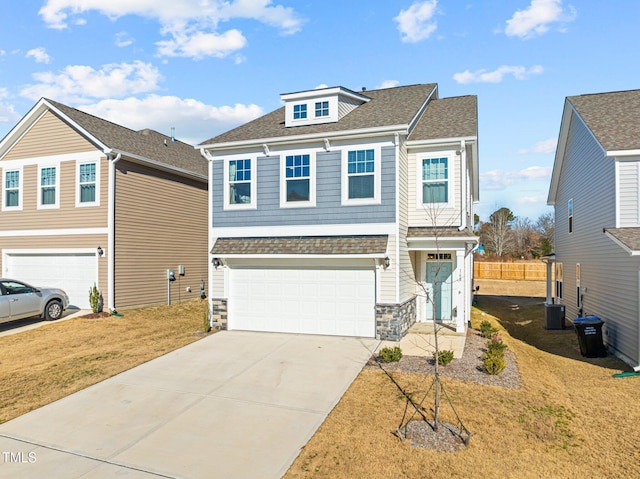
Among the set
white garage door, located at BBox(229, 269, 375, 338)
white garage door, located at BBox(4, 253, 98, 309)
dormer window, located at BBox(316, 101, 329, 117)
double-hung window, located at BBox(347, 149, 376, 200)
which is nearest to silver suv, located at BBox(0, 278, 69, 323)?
white garage door, located at BBox(4, 253, 98, 309)

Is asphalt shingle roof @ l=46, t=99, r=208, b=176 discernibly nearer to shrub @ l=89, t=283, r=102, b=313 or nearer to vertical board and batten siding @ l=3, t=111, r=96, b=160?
vertical board and batten siding @ l=3, t=111, r=96, b=160

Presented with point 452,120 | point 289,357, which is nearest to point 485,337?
point 289,357

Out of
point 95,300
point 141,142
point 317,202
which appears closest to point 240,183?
point 317,202

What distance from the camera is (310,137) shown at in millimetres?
12320

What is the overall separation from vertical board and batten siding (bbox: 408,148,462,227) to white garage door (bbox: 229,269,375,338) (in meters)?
2.54

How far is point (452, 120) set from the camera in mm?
13664

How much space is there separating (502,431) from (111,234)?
575 inches

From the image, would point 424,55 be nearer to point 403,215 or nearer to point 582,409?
point 403,215

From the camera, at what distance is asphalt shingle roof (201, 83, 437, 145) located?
12.4 meters

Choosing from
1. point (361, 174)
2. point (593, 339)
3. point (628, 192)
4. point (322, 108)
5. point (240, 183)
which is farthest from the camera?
point (322, 108)

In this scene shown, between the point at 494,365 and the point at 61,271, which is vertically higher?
the point at 61,271

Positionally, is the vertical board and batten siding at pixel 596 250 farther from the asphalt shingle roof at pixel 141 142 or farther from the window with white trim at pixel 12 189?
the window with white trim at pixel 12 189

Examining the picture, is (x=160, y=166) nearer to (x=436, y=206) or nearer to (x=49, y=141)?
(x=49, y=141)

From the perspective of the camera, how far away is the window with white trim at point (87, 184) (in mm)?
16109
